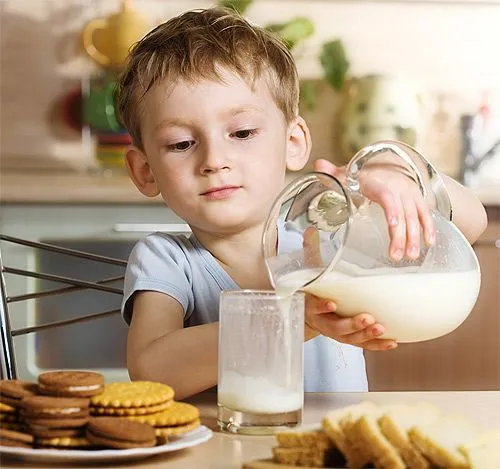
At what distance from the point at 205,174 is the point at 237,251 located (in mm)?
187

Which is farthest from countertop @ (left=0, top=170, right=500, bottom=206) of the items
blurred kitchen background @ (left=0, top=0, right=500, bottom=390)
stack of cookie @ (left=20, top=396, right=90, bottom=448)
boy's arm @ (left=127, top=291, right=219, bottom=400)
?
stack of cookie @ (left=20, top=396, right=90, bottom=448)

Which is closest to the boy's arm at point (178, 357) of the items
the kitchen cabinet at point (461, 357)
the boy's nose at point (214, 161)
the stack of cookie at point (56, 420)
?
the boy's nose at point (214, 161)

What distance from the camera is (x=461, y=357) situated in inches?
126

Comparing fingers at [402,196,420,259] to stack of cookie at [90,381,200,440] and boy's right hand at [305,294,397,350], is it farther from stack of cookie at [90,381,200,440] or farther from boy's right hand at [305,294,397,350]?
stack of cookie at [90,381,200,440]

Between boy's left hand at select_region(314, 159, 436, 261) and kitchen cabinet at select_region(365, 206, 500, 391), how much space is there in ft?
6.98

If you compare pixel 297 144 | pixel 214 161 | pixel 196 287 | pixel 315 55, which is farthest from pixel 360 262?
pixel 315 55

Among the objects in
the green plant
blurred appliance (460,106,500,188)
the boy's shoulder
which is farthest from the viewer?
the green plant

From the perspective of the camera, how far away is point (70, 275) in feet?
10.3

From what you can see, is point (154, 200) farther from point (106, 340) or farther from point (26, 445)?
point (26, 445)

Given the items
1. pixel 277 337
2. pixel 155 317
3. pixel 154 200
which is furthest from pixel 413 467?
pixel 154 200

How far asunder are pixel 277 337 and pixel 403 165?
0.27m

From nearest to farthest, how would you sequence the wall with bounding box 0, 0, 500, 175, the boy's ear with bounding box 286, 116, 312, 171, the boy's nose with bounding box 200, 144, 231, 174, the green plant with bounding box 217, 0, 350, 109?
1. the boy's nose with bounding box 200, 144, 231, 174
2. the boy's ear with bounding box 286, 116, 312, 171
3. the green plant with bounding box 217, 0, 350, 109
4. the wall with bounding box 0, 0, 500, 175

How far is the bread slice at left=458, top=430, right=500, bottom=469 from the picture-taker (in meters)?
0.81

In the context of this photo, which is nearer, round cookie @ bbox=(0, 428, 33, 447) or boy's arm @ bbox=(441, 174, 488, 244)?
round cookie @ bbox=(0, 428, 33, 447)
